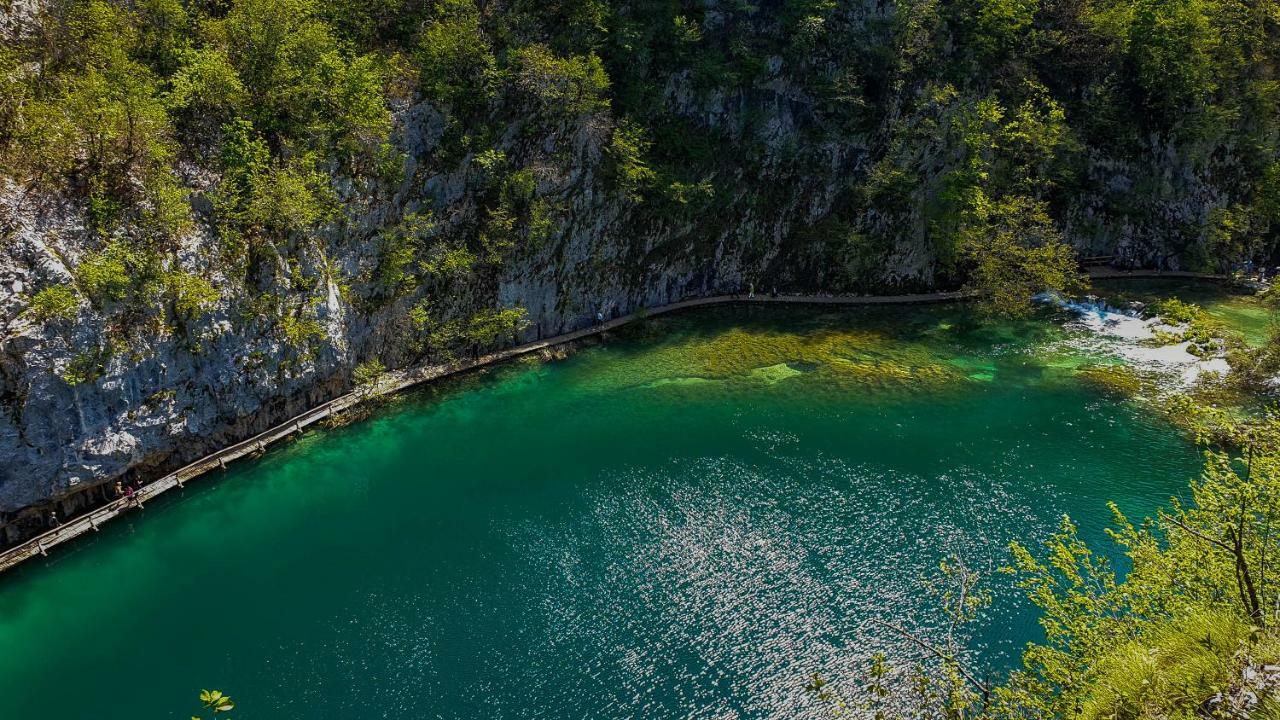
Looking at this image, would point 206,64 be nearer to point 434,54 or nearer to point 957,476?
point 434,54

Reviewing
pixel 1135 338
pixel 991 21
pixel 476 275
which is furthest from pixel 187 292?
pixel 991 21

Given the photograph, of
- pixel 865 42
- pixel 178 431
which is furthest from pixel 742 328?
pixel 178 431

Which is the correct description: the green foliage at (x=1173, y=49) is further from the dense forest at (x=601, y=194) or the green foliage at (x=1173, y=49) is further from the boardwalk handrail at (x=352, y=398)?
the boardwalk handrail at (x=352, y=398)

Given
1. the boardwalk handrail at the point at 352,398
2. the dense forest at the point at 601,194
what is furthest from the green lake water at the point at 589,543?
the dense forest at the point at 601,194

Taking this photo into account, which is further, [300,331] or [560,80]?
[560,80]

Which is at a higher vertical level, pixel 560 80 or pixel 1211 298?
pixel 560 80

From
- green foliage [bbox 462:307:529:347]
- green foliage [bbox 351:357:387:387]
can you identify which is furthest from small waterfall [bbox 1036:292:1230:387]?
green foliage [bbox 351:357:387:387]

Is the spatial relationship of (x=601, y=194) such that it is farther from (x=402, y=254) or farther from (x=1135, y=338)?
(x=1135, y=338)
